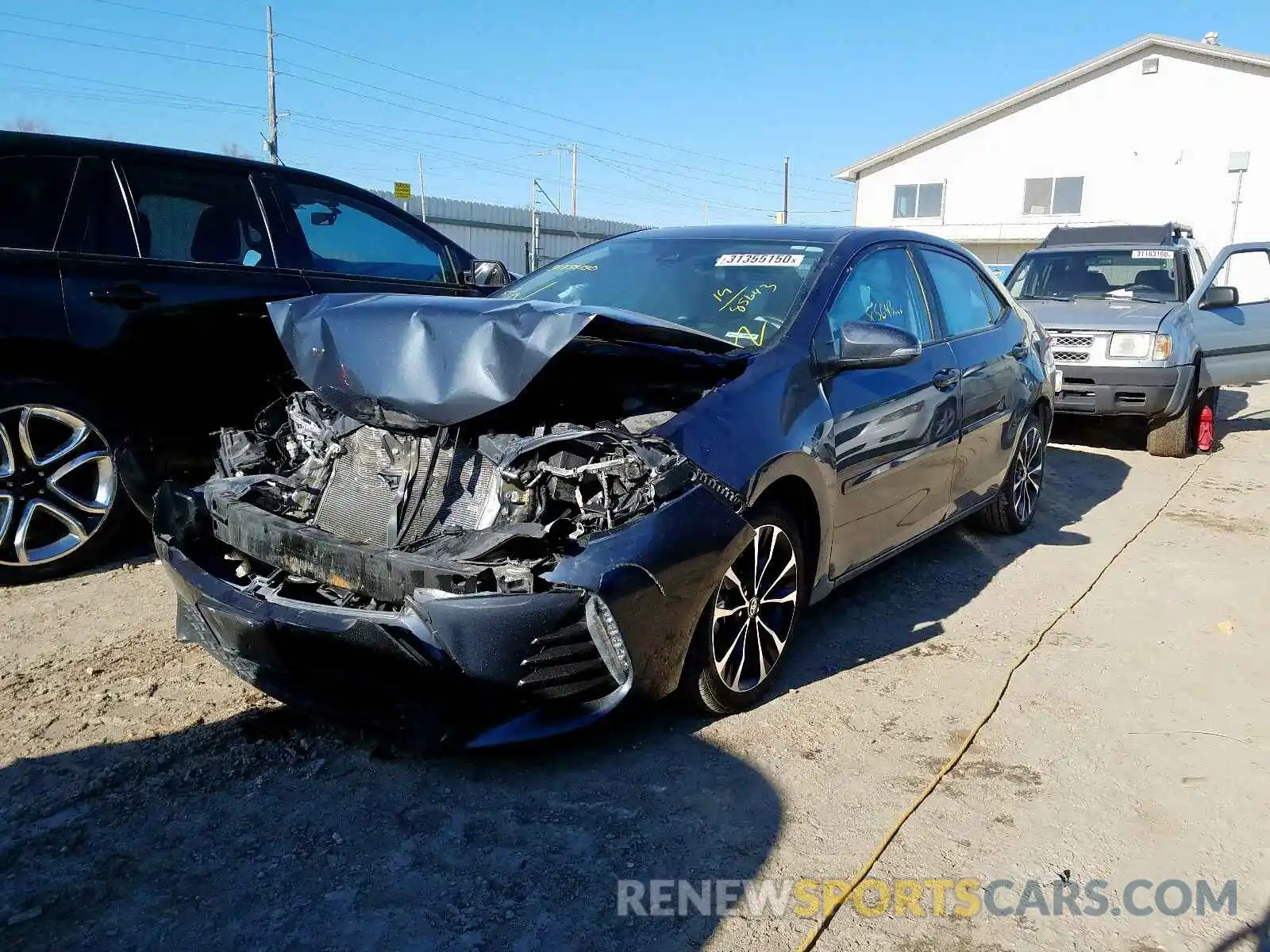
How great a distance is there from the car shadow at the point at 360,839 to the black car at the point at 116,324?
4.67 feet

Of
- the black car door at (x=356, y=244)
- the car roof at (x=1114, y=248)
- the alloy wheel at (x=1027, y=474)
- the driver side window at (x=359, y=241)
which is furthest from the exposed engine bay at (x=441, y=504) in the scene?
the car roof at (x=1114, y=248)

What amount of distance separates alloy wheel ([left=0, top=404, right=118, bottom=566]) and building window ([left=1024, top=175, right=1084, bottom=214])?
29551 millimetres

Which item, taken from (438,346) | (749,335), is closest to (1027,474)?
(749,335)

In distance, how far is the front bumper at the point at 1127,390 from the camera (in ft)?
28.1

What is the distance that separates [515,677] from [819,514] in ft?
4.68

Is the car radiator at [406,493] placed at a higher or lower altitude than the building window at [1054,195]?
lower

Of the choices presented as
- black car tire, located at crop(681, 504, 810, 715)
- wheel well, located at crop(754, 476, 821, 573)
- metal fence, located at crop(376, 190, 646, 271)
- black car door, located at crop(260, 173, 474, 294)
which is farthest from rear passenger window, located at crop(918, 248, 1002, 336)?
metal fence, located at crop(376, 190, 646, 271)

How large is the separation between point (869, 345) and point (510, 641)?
5.93 ft

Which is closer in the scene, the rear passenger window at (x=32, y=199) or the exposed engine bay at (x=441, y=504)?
the exposed engine bay at (x=441, y=504)

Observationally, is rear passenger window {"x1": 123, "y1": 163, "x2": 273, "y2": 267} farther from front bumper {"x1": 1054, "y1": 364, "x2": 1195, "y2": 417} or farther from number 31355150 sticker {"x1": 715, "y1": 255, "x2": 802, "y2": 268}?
front bumper {"x1": 1054, "y1": 364, "x2": 1195, "y2": 417}

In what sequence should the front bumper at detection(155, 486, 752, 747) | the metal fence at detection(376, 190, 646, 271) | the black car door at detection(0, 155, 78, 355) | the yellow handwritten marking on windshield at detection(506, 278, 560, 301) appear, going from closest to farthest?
the front bumper at detection(155, 486, 752, 747) < the black car door at detection(0, 155, 78, 355) < the yellow handwritten marking on windshield at detection(506, 278, 560, 301) < the metal fence at detection(376, 190, 646, 271)

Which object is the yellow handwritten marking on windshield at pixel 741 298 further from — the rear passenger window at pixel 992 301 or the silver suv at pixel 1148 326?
the silver suv at pixel 1148 326

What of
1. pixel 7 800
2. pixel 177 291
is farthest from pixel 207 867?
pixel 177 291

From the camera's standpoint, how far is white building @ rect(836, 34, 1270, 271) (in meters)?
26.1
